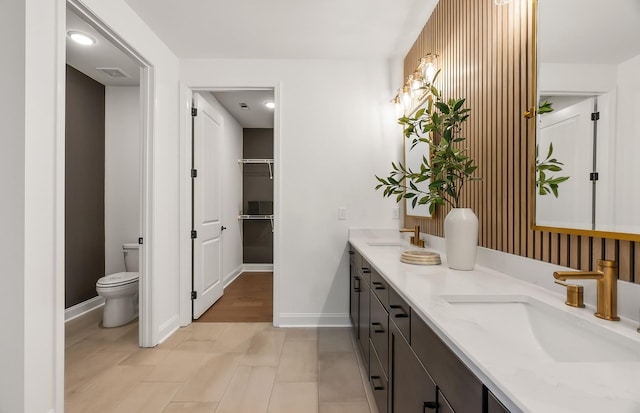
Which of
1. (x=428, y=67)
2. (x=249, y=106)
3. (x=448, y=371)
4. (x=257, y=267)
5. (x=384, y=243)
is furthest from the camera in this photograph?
(x=257, y=267)

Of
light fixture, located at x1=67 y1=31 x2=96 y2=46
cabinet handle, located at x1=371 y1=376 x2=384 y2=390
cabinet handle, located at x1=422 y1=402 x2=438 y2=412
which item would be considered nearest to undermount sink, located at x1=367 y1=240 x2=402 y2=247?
cabinet handle, located at x1=371 y1=376 x2=384 y2=390

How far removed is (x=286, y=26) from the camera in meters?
2.47

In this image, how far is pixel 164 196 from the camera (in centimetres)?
271

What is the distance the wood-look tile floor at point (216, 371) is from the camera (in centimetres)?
182

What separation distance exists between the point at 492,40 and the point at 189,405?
98.9 inches

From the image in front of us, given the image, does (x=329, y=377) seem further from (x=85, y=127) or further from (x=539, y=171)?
(x=85, y=127)

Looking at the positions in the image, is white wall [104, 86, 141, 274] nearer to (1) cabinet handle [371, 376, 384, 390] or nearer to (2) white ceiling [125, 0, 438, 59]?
(2) white ceiling [125, 0, 438, 59]

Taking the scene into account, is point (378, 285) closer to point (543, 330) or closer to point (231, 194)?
point (543, 330)

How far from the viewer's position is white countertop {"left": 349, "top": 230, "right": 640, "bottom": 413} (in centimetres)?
50

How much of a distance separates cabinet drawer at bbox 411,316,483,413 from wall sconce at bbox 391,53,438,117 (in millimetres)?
1443

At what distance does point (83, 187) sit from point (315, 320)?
278 cm

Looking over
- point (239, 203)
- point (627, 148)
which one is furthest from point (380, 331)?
point (239, 203)

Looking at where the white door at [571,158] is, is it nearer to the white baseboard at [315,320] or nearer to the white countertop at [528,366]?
the white countertop at [528,366]

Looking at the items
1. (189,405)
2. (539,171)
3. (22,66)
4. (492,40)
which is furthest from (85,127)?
(539,171)
